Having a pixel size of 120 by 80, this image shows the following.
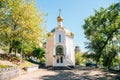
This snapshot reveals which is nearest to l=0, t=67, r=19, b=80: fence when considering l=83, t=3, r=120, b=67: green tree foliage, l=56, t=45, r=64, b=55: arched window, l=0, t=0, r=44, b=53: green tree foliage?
l=0, t=0, r=44, b=53: green tree foliage

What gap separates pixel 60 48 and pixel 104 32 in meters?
10.6

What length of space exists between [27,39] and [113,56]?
21.6 meters

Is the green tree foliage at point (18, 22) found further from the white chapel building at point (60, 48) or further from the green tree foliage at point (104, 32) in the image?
the green tree foliage at point (104, 32)

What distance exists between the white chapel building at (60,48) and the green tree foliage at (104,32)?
5012mm

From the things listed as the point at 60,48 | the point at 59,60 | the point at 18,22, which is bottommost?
the point at 59,60

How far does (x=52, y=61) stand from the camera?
42125 mm

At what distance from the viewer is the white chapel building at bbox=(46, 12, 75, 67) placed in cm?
4116

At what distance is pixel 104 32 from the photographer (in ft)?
139

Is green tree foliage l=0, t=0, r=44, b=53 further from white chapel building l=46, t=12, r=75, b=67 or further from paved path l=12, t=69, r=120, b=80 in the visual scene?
white chapel building l=46, t=12, r=75, b=67

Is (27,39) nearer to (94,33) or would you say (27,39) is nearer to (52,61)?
(52,61)

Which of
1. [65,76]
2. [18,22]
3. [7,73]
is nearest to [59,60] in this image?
[18,22]

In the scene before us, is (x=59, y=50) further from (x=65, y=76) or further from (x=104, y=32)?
(x=65, y=76)

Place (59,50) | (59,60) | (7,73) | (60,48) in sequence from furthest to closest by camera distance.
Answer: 1. (59,50)
2. (60,48)
3. (59,60)
4. (7,73)

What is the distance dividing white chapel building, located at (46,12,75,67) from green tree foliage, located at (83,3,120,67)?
501 cm
